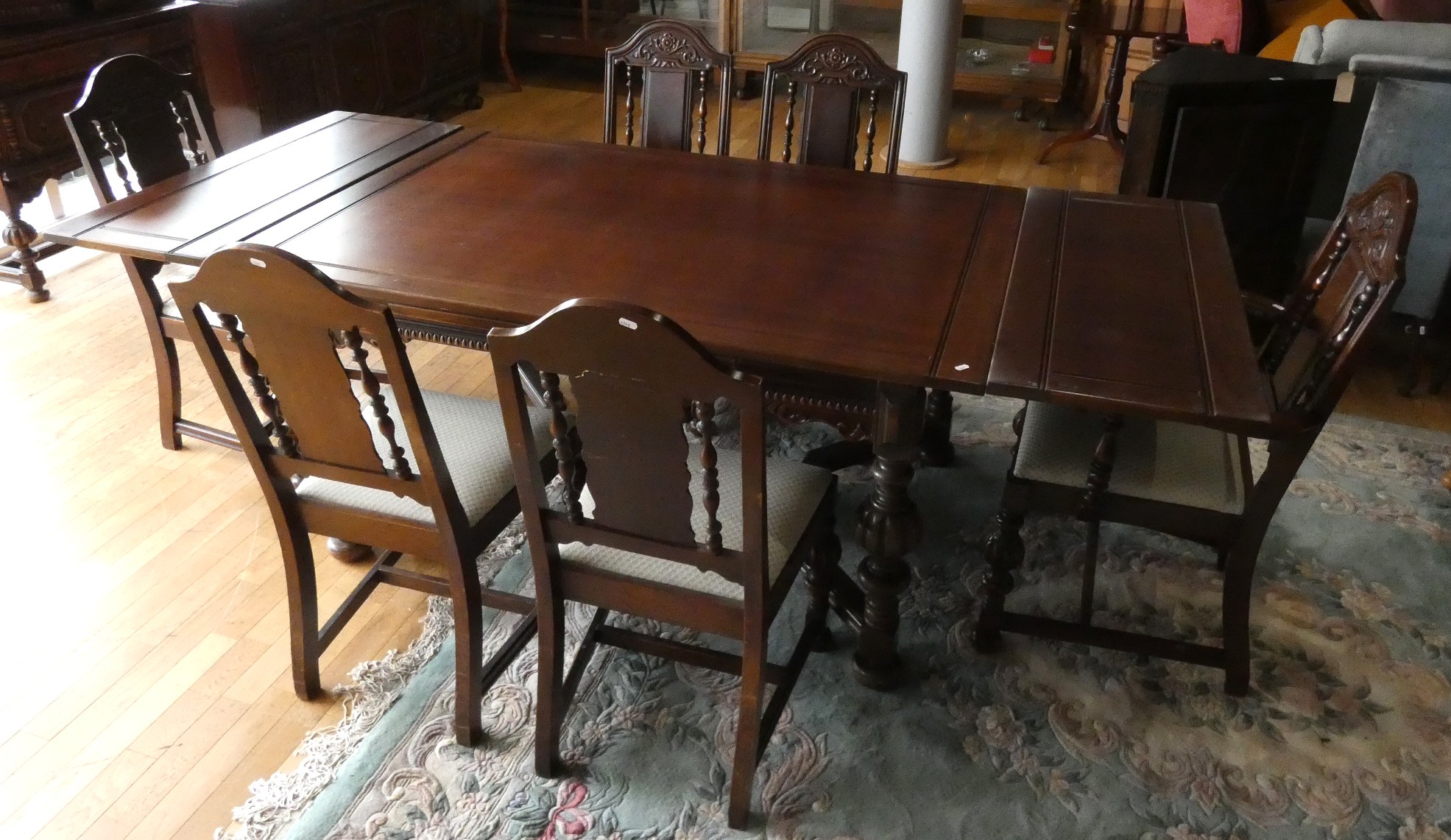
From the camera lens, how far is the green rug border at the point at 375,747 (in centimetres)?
161

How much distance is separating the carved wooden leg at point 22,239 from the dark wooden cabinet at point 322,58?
871mm

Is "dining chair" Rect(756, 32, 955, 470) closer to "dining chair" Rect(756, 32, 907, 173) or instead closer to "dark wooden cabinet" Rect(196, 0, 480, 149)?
"dining chair" Rect(756, 32, 907, 173)

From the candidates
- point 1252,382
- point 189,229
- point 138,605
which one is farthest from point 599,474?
point 138,605

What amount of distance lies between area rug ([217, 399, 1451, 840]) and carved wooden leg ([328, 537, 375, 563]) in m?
0.30

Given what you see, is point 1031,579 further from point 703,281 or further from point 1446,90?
point 1446,90

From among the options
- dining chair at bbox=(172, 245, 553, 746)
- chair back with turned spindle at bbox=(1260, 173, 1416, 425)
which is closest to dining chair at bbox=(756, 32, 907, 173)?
chair back with turned spindle at bbox=(1260, 173, 1416, 425)

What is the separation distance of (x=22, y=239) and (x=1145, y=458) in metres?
3.31

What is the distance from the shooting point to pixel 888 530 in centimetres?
160

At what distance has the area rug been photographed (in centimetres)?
161

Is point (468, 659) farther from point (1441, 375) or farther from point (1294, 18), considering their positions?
point (1294, 18)

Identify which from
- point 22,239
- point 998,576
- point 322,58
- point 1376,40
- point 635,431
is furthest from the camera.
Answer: point 322,58

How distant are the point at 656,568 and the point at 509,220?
2.51 ft

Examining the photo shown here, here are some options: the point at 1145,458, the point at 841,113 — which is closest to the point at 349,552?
the point at 841,113

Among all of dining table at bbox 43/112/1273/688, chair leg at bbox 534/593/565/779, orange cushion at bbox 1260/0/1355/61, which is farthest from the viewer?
orange cushion at bbox 1260/0/1355/61
